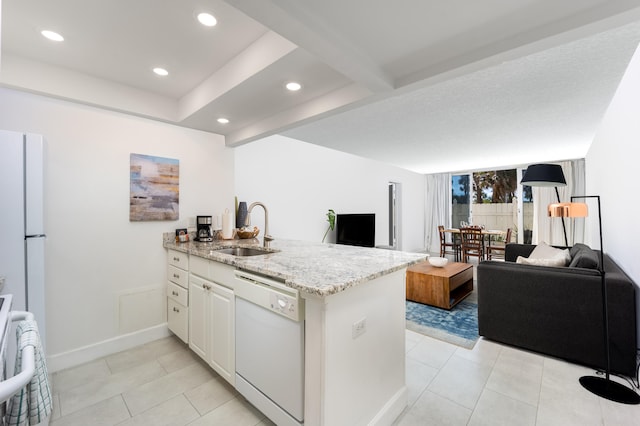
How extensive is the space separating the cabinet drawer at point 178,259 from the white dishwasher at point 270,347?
957mm

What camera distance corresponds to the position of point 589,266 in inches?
92.7

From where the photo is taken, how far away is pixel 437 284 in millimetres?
3457

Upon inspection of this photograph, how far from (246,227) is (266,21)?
2334mm

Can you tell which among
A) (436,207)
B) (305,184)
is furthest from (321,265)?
(436,207)

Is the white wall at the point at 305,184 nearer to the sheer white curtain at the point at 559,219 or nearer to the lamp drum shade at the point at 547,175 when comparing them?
the lamp drum shade at the point at 547,175

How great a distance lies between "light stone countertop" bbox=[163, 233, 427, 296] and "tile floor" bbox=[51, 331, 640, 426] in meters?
0.93

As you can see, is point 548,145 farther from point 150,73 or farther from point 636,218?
point 150,73

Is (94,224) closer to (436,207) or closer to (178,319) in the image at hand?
(178,319)

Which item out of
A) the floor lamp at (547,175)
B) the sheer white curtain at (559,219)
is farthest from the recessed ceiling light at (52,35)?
the sheer white curtain at (559,219)

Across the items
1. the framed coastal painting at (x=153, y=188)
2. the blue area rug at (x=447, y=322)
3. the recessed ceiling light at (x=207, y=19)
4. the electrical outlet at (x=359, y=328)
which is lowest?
the blue area rug at (x=447, y=322)

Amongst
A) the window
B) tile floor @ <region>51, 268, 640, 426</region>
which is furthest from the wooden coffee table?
the window

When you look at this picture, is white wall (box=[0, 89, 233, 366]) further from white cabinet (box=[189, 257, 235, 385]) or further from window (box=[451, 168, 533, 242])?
window (box=[451, 168, 533, 242])

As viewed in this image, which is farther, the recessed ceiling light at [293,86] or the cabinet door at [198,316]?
the cabinet door at [198,316]

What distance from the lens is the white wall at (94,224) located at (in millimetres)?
2219
